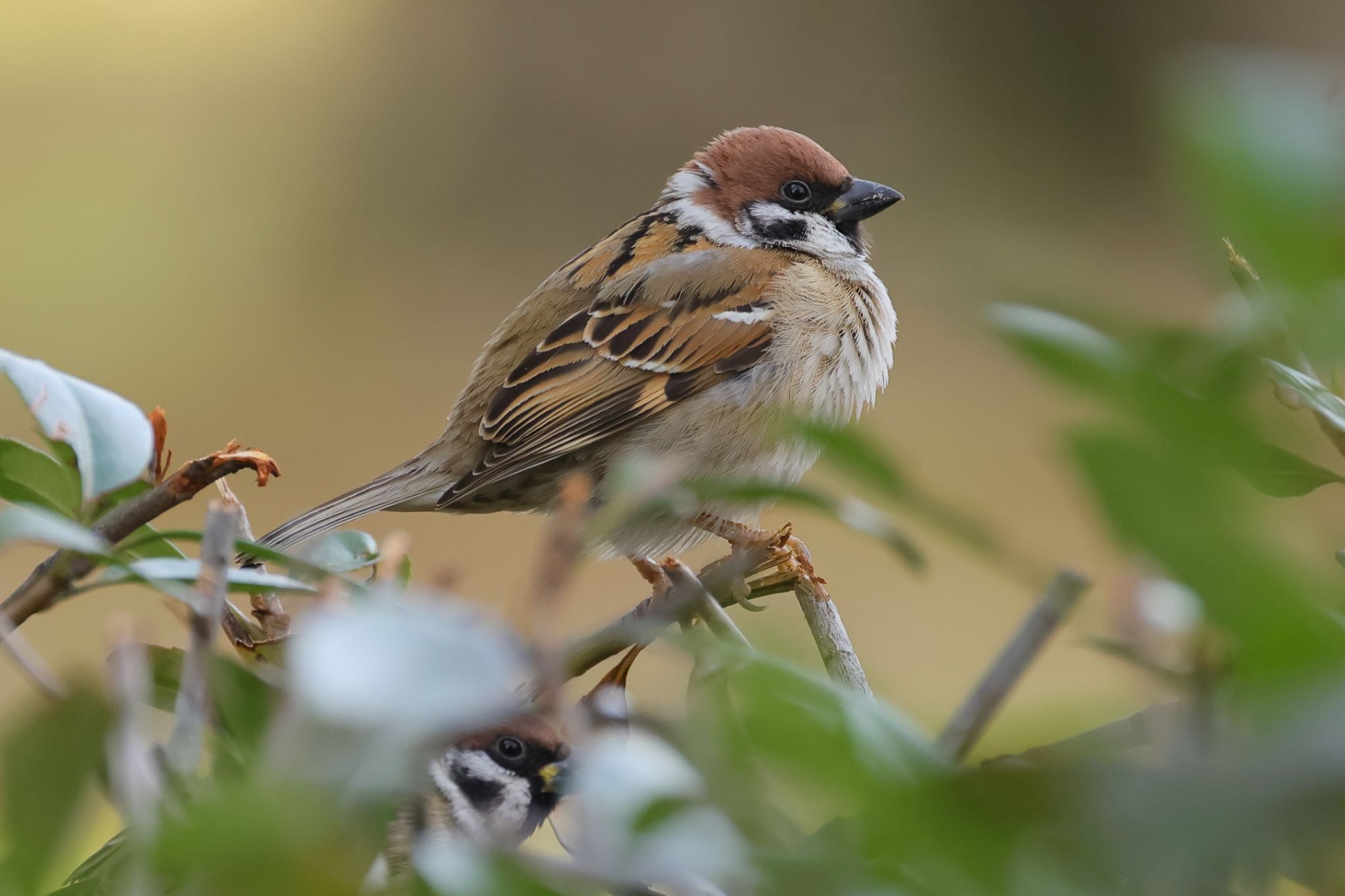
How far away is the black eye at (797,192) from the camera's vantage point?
2.46 m

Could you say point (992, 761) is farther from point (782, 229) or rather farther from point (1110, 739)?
point (782, 229)

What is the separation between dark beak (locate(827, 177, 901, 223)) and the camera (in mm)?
2416

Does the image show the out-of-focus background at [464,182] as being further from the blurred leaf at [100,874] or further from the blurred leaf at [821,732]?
the blurred leaf at [821,732]

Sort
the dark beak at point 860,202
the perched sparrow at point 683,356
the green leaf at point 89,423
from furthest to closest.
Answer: the dark beak at point 860,202 < the perched sparrow at point 683,356 < the green leaf at point 89,423

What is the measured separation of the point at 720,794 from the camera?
1.20ft

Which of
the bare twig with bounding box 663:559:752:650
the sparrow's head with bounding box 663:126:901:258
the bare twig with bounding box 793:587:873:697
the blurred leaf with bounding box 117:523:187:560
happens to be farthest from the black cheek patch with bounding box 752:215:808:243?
the blurred leaf with bounding box 117:523:187:560

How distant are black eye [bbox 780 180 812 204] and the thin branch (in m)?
1.69

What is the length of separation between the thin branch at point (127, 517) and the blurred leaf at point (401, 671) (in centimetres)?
26

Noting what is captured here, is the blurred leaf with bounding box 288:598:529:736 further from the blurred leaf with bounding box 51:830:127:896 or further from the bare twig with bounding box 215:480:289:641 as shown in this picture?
the bare twig with bounding box 215:480:289:641

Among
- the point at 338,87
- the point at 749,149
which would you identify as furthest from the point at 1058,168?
the point at 749,149

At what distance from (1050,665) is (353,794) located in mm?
3500

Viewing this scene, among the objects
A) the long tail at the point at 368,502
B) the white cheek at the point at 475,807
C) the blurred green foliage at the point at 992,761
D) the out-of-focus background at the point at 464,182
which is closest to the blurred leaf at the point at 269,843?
the blurred green foliage at the point at 992,761

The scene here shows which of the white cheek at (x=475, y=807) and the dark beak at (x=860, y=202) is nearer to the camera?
the white cheek at (x=475, y=807)

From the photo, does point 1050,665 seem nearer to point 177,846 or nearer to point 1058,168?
point 1058,168
